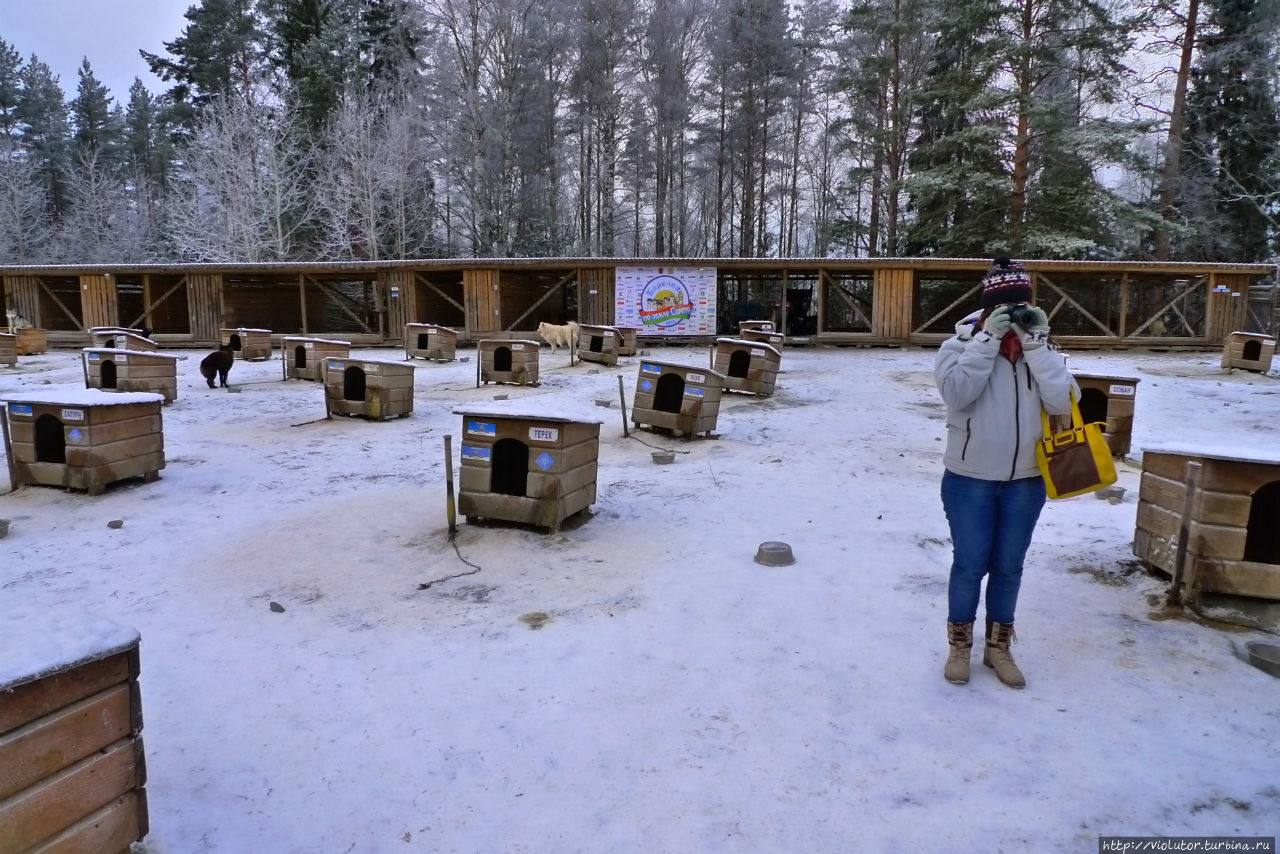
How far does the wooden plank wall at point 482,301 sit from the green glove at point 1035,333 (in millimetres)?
20859

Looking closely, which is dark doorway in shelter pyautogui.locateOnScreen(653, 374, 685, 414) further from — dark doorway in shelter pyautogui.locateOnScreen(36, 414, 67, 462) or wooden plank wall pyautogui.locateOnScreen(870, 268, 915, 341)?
wooden plank wall pyautogui.locateOnScreen(870, 268, 915, 341)

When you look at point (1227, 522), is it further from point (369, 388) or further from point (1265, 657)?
point (369, 388)

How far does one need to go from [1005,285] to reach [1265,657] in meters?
2.10

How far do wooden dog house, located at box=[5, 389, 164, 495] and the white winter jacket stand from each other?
22.3 ft

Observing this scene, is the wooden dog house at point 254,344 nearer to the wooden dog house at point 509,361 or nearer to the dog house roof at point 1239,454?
the wooden dog house at point 509,361

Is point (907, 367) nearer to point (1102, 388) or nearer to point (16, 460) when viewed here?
point (1102, 388)

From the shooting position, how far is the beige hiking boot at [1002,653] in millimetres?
3264

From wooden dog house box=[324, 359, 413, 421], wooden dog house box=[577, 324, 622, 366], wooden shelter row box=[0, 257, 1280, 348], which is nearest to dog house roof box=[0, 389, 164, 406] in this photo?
wooden dog house box=[324, 359, 413, 421]

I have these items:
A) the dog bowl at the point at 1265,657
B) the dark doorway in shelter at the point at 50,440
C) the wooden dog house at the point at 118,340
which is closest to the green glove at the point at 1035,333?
the dog bowl at the point at 1265,657

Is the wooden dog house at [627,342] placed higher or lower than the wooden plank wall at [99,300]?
lower

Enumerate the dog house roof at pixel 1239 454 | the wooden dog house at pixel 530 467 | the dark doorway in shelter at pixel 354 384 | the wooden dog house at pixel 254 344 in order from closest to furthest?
the dog house roof at pixel 1239 454, the wooden dog house at pixel 530 467, the dark doorway in shelter at pixel 354 384, the wooden dog house at pixel 254 344

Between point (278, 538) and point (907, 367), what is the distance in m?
15.6

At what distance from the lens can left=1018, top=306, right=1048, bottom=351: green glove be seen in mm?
3053

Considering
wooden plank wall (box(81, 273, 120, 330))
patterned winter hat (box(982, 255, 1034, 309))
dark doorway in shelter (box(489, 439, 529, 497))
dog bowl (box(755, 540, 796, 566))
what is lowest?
dog bowl (box(755, 540, 796, 566))
